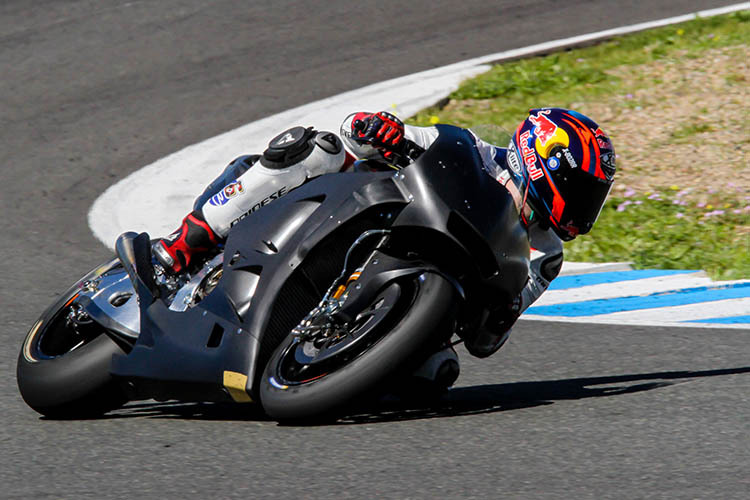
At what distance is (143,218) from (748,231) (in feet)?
13.9

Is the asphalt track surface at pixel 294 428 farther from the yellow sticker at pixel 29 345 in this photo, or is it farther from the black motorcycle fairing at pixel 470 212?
the black motorcycle fairing at pixel 470 212

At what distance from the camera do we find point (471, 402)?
16.8 feet

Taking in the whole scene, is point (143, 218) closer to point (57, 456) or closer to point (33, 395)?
point (33, 395)

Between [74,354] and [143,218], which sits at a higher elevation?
[74,354]

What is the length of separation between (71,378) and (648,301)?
3.61 m

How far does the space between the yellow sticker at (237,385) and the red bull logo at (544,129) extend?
1.48m

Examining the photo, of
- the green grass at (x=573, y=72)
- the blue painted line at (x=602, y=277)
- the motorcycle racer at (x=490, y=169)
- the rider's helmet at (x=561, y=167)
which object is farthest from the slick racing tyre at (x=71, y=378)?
the green grass at (x=573, y=72)

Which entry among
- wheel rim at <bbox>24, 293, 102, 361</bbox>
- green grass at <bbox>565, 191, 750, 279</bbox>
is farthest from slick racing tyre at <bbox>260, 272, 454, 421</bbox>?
green grass at <bbox>565, 191, 750, 279</bbox>

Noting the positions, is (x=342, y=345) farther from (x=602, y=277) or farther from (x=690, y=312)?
(x=602, y=277)

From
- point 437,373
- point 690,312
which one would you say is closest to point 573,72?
point 690,312

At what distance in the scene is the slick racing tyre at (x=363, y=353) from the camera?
4.28 m

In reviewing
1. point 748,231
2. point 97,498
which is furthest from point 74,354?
point 748,231

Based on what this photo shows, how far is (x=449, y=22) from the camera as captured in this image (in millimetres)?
13438

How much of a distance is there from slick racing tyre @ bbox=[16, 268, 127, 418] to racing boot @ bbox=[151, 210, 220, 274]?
0.41 meters
